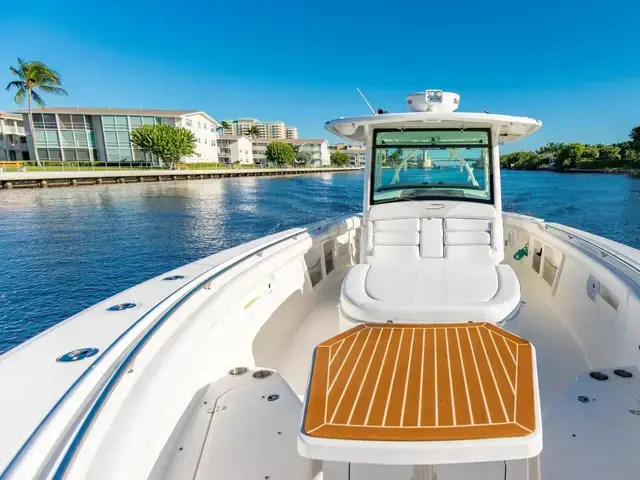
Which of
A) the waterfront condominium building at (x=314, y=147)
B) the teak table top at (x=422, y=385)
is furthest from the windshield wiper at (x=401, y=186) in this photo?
Result: the waterfront condominium building at (x=314, y=147)

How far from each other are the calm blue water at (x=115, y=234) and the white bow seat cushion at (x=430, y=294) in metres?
5.60

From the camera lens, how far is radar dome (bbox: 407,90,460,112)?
319 centimetres

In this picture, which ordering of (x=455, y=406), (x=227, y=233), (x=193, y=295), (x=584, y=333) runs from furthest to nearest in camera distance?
(x=227, y=233) < (x=584, y=333) < (x=193, y=295) < (x=455, y=406)

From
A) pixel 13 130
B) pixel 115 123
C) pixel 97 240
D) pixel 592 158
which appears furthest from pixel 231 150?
pixel 592 158

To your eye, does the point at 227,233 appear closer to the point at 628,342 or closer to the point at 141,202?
the point at 141,202

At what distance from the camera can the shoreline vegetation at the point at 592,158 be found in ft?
238

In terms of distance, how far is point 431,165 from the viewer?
3840mm

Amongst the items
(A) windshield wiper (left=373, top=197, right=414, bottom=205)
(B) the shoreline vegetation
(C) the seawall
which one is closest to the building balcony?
(C) the seawall

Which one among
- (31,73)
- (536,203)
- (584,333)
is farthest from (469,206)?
(31,73)

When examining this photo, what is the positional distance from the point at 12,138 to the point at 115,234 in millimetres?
57766

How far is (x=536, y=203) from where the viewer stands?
22266 mm

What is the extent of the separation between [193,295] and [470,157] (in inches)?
109

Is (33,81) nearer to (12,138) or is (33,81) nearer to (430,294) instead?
(12,138)

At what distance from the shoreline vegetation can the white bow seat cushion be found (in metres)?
68.1
